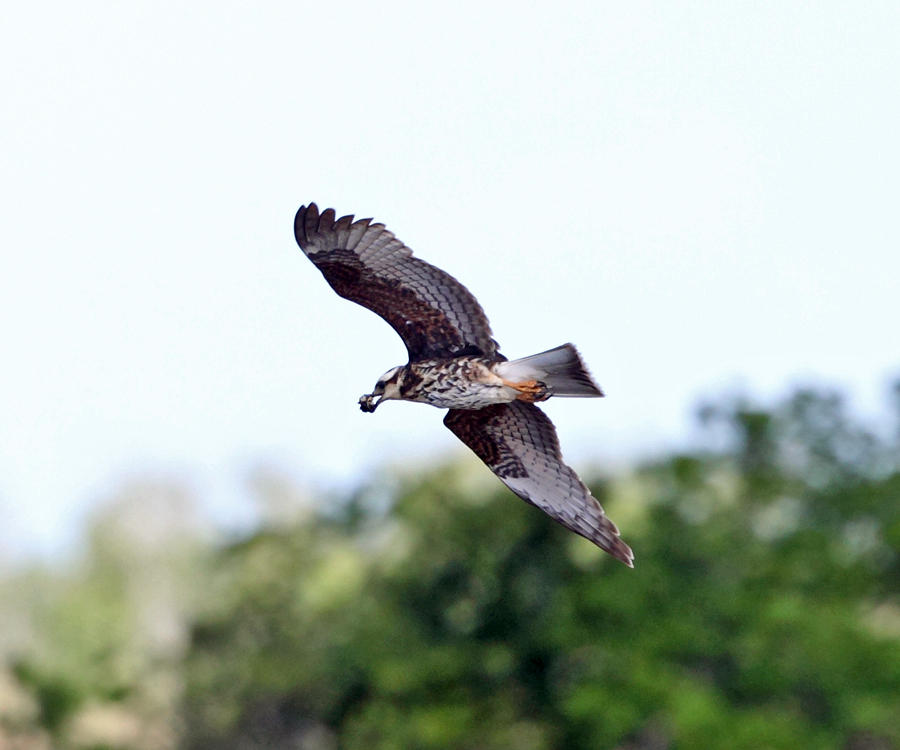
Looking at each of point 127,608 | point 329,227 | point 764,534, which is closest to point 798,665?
point 764,534

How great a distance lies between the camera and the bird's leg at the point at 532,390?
37.9 feet

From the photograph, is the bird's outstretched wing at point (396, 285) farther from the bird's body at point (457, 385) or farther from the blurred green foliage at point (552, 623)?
the blurred green foliage at point (552, 623)

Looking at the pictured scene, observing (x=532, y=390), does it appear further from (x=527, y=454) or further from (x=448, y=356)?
(x=527, y=454)

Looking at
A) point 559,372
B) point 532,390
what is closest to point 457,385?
point 532,390

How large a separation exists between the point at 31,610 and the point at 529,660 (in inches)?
880

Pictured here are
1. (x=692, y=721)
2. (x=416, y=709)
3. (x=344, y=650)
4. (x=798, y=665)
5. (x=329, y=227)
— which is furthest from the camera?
(x=344, y=650)

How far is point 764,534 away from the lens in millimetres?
33031

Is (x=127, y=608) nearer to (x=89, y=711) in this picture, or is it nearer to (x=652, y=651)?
(x=89, y=711)

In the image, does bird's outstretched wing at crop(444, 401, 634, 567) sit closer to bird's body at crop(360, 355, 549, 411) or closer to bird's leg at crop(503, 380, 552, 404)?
bird's body at crop(360, 355, 549, 411)

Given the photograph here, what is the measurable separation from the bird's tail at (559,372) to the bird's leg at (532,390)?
0.08 feet

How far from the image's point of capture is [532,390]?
38.0 ft

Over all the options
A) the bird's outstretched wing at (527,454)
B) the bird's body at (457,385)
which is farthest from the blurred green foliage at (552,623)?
the bird's body at (457,385)

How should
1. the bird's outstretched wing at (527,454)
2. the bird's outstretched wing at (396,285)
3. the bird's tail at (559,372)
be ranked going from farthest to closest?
1. the bird's outstretched wing at (527,454)
2. the bird's outstretched wing at (396,285)
3. the bird's tail at (559,372)

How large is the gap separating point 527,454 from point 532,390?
97cm
